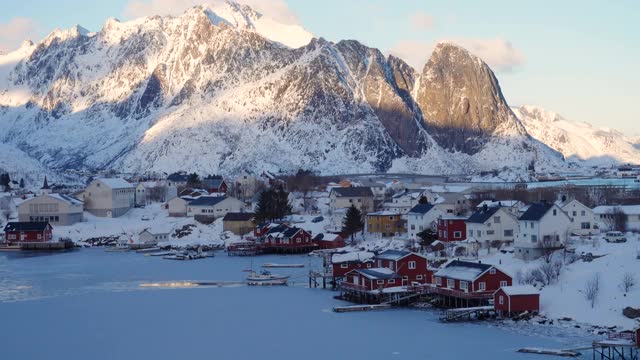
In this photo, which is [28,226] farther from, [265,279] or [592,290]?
[592,290]

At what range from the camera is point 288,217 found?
7962 cm

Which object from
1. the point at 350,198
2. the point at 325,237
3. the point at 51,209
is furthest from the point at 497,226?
the point at 51,209

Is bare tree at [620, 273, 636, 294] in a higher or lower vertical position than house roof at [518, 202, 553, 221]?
lower

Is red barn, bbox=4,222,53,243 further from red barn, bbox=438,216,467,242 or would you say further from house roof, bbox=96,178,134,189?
red barn, bbox=438,216,467,242

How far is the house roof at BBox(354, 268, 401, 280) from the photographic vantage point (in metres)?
43.6

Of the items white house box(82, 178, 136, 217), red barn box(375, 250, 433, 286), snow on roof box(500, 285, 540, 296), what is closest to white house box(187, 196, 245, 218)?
white house box(82, 178, 136, 217)

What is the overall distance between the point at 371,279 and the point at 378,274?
658 mm

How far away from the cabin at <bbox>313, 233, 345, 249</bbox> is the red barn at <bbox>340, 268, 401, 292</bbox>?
21.3m

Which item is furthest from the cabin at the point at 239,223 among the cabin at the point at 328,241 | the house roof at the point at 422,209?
the house roof at the point at 422,209

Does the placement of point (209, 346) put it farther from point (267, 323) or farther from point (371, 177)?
point (371, 177)

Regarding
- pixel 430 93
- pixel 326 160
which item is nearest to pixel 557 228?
pixel 326 160

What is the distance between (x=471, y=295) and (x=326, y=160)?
10049cm

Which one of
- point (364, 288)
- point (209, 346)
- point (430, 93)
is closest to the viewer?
point (209, 346)

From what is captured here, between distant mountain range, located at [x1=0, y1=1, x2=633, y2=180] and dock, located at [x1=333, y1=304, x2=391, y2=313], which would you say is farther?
distant mountain range, located at [x1=0, y1=1, x2=633, y2=180]
